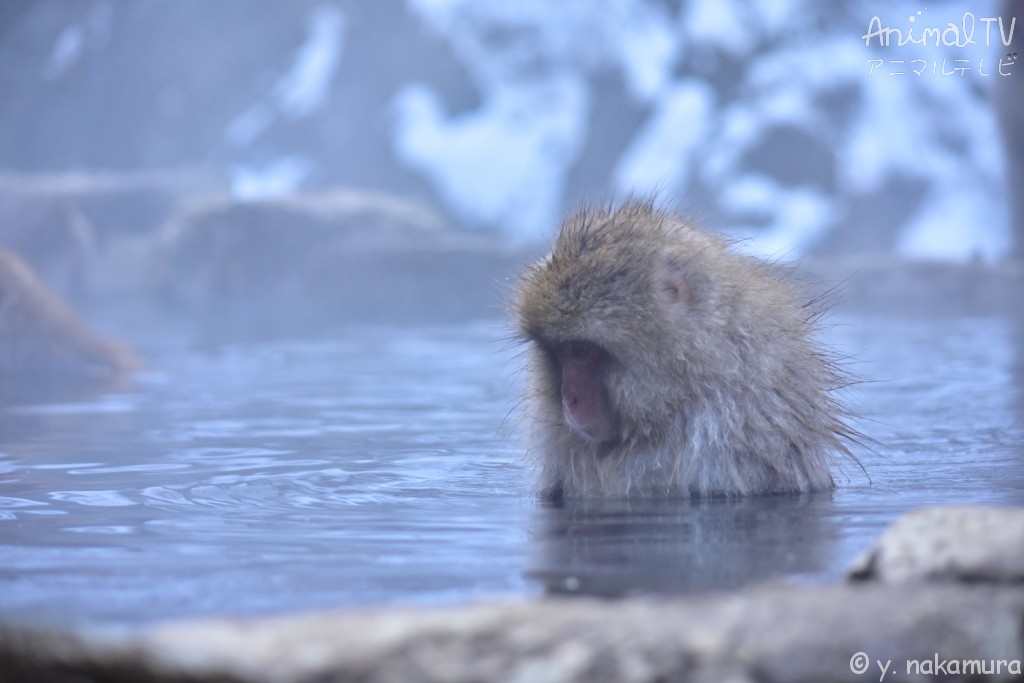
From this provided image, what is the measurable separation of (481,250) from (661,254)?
10.6 m

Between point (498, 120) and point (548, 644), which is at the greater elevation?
point (498, 120)

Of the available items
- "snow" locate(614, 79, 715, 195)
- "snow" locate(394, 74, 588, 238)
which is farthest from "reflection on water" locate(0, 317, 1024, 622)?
"snow" locate(394, 74, 588, 238)

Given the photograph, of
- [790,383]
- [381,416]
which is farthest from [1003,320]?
[790,383]

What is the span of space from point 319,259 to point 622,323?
12016 millimetres

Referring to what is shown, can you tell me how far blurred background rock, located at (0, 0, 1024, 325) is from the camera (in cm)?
1530

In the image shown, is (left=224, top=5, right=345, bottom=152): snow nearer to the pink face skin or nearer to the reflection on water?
the reflection on water

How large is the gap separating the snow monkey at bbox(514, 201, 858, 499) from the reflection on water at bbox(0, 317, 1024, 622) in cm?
14

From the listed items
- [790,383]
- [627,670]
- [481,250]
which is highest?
[481,250]

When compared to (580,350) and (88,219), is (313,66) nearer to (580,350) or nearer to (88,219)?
(88,219)

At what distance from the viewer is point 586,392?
3.73 m

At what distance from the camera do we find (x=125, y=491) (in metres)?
4.02

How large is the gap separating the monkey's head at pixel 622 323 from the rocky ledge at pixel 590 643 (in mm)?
1595

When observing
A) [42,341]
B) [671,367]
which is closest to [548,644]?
[671,367]

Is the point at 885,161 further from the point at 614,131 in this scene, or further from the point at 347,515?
the point at 347,515
